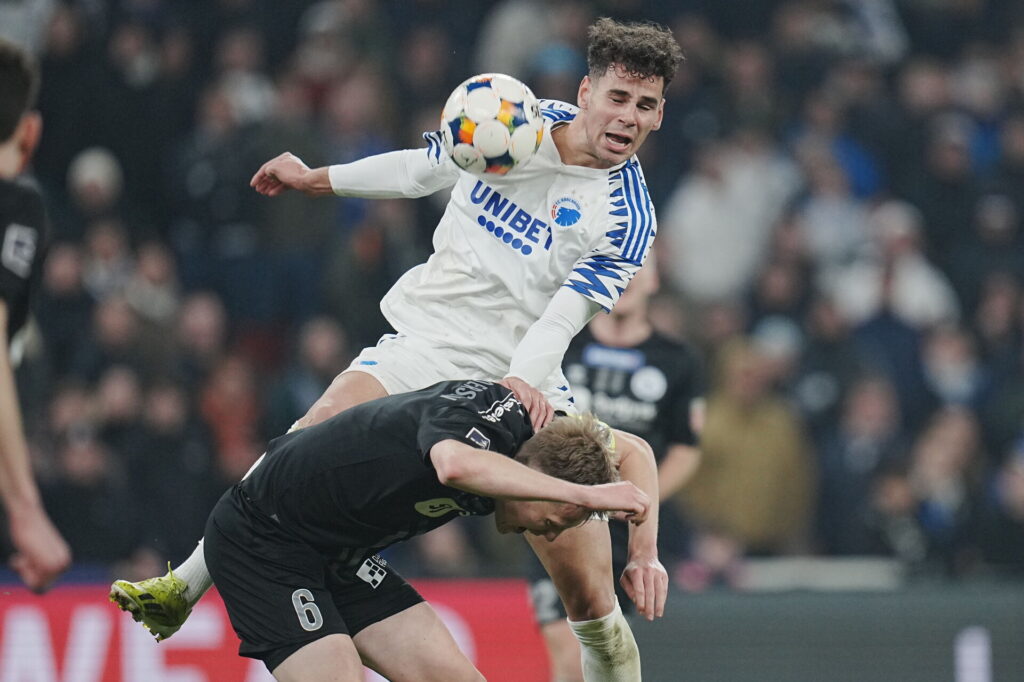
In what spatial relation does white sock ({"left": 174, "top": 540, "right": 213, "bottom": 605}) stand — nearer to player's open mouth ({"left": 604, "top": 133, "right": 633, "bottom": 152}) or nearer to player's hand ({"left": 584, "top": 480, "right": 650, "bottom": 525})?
player's hand ({"left": 584, "top": 480, "right": 650, "bottom": 525})

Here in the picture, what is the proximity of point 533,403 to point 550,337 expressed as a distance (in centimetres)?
43

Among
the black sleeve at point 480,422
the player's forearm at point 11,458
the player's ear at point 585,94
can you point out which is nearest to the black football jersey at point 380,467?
the black sleeve at point 480,422

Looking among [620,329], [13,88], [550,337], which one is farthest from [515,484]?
[620,329]

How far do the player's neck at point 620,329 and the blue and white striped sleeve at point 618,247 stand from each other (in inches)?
72.2

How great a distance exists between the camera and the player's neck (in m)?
7.90

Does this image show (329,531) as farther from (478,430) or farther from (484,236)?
(484,236)

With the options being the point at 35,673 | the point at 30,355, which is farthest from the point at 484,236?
the point at 30,355

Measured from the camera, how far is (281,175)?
623 cm

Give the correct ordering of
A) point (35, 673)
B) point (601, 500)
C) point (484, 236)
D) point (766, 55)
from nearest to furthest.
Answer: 1. point (601, 500)
2. point (484, 236)
3. point (35, 673)
4. point (766, 55)

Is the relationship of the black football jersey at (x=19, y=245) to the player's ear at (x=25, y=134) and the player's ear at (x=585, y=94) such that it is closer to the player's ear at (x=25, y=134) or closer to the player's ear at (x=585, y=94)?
the player's ear at (x=25, y=134)

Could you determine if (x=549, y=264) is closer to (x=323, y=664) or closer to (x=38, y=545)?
(x=323, y=664)

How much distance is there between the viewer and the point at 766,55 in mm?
13094

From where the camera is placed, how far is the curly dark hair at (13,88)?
5.18 m

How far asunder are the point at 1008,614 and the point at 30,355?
5969 millimetres
